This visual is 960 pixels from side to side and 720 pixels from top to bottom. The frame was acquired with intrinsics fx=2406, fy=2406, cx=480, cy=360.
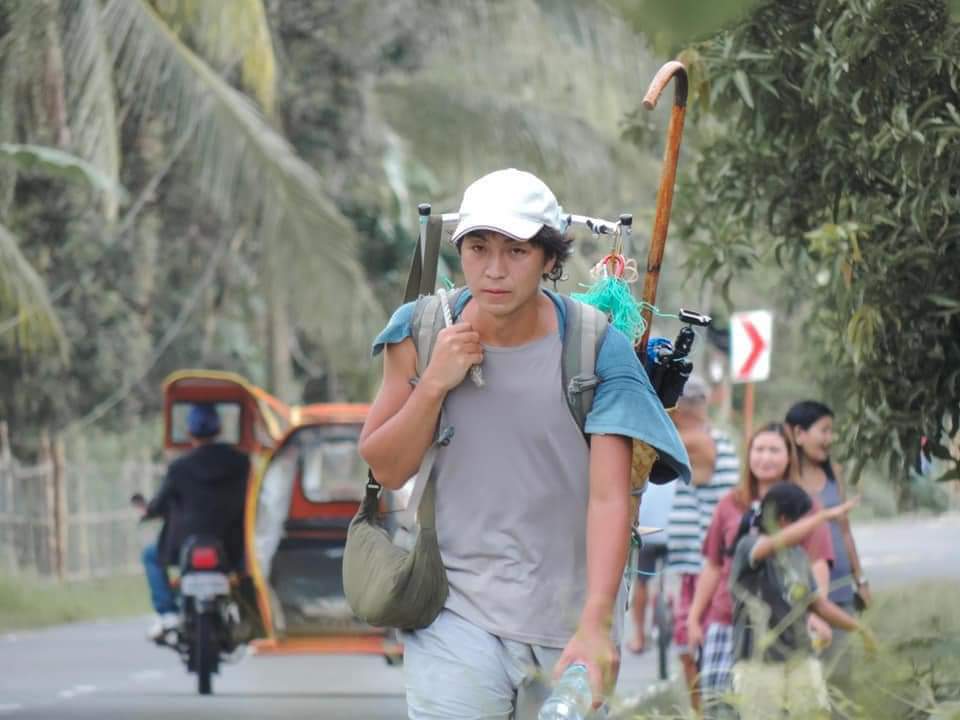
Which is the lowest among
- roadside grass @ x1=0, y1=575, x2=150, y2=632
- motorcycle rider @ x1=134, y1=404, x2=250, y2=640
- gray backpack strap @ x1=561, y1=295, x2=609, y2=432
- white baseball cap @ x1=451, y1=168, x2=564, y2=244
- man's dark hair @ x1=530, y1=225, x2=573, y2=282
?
roadside grass @ x1=0, y1=575, x2=150, y2=632

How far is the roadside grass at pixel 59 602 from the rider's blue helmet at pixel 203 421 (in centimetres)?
738

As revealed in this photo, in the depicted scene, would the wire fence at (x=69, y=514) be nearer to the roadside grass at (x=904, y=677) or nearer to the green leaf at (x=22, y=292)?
the green leaf at (x=22, y=292)

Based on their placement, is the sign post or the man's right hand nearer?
the man's right hand

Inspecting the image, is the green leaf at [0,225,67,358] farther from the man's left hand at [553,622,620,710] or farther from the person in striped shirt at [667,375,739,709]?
the man's left hand at [553,622,620,710]

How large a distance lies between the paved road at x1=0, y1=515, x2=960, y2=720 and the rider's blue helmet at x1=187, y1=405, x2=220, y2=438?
5.27 ft

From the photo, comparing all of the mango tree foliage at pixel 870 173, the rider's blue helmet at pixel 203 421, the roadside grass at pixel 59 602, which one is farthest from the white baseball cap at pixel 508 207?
the roadside grass at pixel 59 602

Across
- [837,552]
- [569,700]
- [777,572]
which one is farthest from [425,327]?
[837,552]

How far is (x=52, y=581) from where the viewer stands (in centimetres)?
2703

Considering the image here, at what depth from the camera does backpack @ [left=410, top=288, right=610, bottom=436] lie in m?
5.18

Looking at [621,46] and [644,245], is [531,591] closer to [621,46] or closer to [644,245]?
[621,46]

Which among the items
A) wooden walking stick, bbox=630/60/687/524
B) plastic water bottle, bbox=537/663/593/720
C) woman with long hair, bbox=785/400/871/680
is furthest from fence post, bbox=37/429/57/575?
plastic water bottle, bbox=537/663/593/720

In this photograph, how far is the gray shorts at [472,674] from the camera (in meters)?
5.12

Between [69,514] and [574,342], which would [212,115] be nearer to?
[69,514]

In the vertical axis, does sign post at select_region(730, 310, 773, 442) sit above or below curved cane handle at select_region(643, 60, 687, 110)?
below
